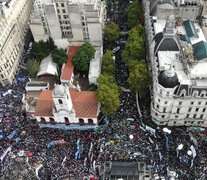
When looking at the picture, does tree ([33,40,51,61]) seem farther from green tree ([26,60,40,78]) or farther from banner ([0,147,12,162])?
banner ([0,147,12,162])

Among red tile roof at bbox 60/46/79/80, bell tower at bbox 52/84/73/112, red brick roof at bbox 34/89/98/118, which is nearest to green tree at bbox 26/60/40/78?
red tile roof at bbox 60/46/79/80

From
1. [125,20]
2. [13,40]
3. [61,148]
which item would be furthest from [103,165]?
[125,20]

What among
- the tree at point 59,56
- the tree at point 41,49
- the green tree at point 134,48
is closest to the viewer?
the green tree at point 134,48

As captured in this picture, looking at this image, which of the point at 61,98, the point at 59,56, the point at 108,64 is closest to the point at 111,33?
the point at 108,64

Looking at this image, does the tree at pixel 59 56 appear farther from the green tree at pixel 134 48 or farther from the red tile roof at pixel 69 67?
the green tree at pixel 134 48

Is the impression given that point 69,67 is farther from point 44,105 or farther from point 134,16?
point 134,16

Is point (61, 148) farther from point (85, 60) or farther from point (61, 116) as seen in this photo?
point (85, 60)


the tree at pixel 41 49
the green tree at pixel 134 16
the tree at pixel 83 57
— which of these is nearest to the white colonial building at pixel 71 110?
the tree at pixel 83 57
